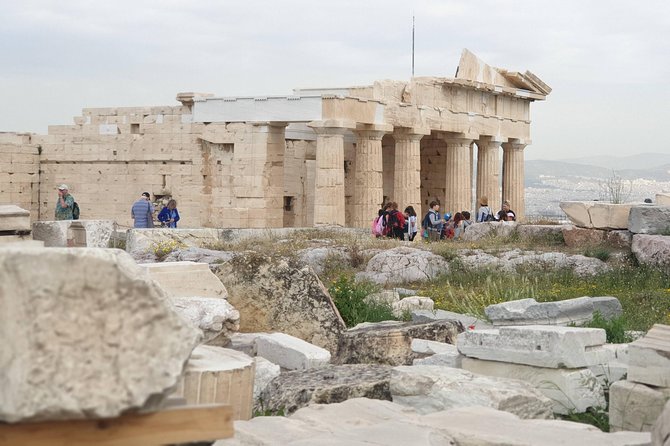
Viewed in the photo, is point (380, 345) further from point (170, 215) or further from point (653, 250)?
point (170, 215)

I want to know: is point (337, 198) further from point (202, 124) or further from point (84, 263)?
point (84, 263)

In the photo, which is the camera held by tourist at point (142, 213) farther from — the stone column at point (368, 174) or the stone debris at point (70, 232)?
the stone column at point (368, 174)

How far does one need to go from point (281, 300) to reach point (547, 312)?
2.44 m

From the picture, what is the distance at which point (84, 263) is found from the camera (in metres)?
3.53

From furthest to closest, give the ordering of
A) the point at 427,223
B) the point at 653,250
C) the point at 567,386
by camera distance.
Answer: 1. the point at 427,223
2. the point at 653,250
3. the point at 567,386

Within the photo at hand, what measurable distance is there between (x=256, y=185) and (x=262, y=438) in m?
21.8

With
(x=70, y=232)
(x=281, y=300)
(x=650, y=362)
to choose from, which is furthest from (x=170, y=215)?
(x=650, y=362)

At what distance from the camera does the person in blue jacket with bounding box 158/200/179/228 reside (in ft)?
77.0

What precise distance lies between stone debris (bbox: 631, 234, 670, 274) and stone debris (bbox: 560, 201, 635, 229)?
3.86ft

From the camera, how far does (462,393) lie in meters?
6.80

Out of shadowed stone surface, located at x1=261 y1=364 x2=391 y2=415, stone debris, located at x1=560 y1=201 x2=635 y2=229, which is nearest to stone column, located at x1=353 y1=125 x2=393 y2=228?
stone debris, located at x1=560 y1=201 x2=635 y2=229

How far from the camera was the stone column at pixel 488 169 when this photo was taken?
34406 millimetres

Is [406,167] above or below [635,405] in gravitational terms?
above

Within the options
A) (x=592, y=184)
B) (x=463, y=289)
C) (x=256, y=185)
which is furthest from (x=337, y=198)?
(x=592, y=184)
